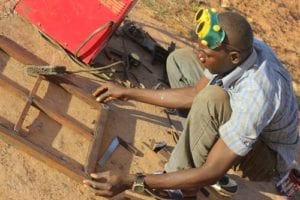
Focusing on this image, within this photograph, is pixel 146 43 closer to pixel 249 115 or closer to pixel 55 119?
pixel 55 119

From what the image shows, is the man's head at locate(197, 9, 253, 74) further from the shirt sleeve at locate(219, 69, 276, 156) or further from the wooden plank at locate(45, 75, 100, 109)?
the wooden plank at locate(45, 75, 100, 109)

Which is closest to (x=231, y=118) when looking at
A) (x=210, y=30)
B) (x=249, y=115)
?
(x=249, y=115)

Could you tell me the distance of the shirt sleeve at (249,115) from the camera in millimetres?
3096

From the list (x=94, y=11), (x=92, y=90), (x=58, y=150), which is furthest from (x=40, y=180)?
(x=94, y=11)

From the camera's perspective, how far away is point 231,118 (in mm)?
3209

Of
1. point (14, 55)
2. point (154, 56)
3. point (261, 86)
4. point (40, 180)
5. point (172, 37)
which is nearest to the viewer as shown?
A: point (261, 86)

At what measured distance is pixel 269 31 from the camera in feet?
21.0

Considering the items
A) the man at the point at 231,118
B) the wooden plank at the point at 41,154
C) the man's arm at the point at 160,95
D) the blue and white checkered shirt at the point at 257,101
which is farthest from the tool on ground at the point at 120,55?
the blue and white checkered shirt at the point at 257,101

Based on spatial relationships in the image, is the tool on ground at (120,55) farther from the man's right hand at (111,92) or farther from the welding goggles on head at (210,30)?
the welding goggles on head at (210,30)

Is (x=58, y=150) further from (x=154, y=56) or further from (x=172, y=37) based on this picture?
(x=172, y=37)

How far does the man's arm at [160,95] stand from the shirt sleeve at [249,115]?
0.72 meters

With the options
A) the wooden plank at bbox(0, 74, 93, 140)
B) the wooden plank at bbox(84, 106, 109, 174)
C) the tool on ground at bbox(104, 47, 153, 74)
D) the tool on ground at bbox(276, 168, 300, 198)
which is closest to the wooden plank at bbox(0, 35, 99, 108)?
the wooden plank at bbox(84, 106, 109, 174)

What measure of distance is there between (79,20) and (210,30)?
5.21ft

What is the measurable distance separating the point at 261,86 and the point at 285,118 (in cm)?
32
